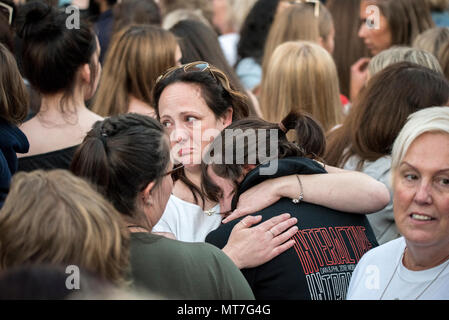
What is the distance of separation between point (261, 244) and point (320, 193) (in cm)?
34

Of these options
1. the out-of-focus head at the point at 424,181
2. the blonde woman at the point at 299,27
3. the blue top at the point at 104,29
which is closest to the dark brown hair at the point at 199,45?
the blonde woman at the point at 299,27

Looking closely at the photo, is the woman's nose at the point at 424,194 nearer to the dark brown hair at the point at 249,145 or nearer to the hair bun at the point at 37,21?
the dark brown hair at the point at 249,145

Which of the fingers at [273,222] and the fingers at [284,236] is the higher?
the fingers at [273,222]

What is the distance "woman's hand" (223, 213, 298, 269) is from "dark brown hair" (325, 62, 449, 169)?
41.7 inches

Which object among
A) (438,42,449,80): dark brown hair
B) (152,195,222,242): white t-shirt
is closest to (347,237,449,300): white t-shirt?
(152,195,222,242): white t-shirt

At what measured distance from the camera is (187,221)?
2.88 meters

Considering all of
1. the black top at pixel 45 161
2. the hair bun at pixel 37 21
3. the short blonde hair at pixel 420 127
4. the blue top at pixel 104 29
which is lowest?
the black top at pixel 45 161

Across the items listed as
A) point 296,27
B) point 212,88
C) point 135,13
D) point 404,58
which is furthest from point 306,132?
point 135,13

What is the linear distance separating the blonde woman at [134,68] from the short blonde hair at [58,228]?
2413 millimetres

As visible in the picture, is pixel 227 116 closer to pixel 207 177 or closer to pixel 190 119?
pixel 190 119

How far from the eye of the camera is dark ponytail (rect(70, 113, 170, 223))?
2.11 metres

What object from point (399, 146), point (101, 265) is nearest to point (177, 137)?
point (399, 146)

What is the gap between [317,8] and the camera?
5645 millimetres

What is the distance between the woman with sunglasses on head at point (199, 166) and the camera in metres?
2.62
